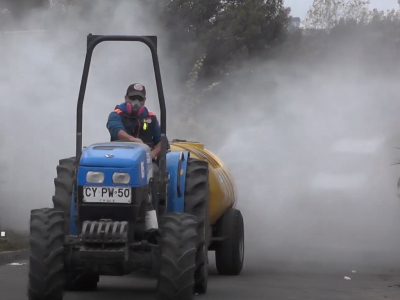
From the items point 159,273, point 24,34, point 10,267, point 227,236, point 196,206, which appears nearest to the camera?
point 159,273

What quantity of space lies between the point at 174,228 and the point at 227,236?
3.56 meters

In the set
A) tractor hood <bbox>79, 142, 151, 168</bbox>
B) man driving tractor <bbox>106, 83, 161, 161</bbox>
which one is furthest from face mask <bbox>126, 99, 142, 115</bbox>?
tractor hood <bbox>79, 142, 151, 168</bbox>

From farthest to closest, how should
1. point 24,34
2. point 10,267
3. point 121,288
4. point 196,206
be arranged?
point 24,34 → point 10,267 → point 121,288 → point 196,206

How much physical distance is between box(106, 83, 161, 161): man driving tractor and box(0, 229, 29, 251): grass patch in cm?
481

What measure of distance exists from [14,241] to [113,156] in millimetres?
6456

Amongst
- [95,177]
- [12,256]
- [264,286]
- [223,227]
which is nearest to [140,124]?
[95,177]

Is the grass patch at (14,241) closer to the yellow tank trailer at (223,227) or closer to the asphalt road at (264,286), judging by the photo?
the asphalt road at (264,286)

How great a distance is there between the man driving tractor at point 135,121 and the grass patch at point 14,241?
4809 millimetres

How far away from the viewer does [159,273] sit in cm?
856

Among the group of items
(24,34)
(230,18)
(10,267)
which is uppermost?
Result: (230,18)

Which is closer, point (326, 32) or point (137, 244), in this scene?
point (137, 244)

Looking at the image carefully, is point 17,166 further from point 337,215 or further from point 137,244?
point 137,244

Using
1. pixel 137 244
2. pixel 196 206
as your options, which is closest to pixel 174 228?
pixel 137 244

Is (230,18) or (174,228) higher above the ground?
(230,18)
